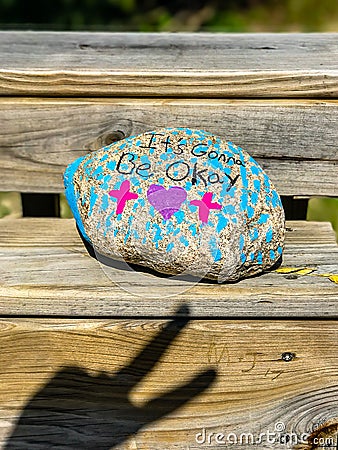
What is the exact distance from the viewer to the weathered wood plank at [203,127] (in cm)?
198

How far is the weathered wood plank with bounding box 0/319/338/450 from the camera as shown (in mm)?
1715

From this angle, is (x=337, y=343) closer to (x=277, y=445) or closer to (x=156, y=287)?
(x=277, y=445)

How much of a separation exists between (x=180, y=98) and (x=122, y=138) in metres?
0.21

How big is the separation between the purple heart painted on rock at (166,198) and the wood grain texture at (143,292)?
20 cm

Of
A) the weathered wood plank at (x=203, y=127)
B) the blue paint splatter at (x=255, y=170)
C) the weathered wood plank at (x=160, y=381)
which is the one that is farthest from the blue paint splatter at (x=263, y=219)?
the weathered wood plank at (x=203, y=127)

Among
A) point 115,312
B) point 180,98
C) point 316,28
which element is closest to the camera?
point 115,312

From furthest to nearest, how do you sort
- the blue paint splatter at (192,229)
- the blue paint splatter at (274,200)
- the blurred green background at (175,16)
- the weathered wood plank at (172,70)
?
1. the blurred green background at (175,16)
2. the weathered wood plank at (172,70)
3. the blue paint splatter at (274,200)
4. the blue paint splatter at (192,229)

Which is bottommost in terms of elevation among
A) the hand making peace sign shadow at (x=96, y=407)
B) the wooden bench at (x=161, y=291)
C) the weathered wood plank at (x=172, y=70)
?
the hand making peace sign shadow at (x=96, y=407)

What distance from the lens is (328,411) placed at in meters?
1.78

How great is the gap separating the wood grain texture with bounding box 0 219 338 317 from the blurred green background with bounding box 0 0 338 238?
1.73 meters

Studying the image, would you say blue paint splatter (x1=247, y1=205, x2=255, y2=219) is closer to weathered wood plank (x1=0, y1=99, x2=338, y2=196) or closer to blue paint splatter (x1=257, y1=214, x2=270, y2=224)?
blue paint splatter (x1=257, y1=214, x2=270, y2=224)

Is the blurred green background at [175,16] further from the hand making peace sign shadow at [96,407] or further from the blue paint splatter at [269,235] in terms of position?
the blue paint splatter at [269,235]

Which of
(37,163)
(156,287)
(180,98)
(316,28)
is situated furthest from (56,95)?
(316,28)

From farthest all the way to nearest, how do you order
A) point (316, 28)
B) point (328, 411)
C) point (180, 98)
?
point (316, 28)
point (180, 98)
point (328, 411)
